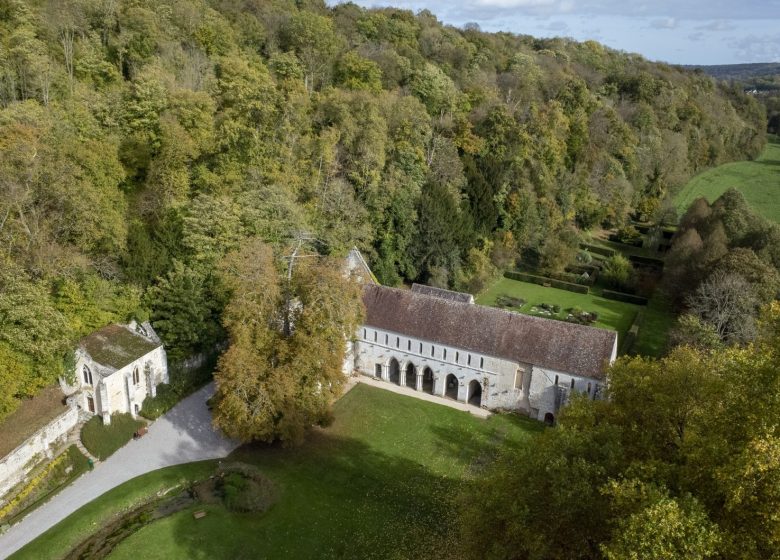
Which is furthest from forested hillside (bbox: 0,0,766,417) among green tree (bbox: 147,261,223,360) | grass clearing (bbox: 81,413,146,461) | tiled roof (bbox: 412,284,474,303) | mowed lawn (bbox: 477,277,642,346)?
tiled roof (bbox: 412,284,474,303)

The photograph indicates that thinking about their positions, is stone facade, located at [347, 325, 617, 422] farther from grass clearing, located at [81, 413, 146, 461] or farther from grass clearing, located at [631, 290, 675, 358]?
grass clearing, located at [81, 413, 146, 461]

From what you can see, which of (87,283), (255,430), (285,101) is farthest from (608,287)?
(87,283)

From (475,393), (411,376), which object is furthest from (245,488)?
(475,393)

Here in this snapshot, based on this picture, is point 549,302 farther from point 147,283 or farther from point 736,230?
point 147,283

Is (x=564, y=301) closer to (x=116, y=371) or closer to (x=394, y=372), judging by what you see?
(x=394, y=372)

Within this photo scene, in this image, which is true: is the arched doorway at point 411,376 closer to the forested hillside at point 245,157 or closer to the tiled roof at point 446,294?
the tiled roof at point 446,294

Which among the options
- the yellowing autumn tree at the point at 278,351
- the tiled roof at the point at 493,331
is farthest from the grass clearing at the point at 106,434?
the tiled roof at the point at 493,331
